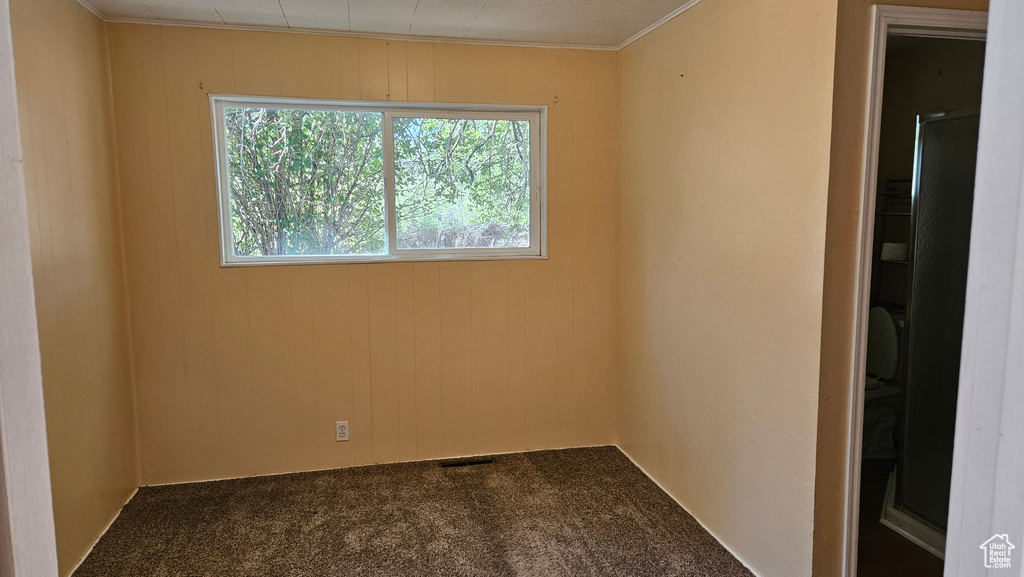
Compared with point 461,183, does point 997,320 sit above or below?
below

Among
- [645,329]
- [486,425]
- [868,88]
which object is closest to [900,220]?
[645,329]

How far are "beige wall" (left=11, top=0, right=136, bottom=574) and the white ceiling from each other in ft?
1.25

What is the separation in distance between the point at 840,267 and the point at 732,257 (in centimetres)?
51

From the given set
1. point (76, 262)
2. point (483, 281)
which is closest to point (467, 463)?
point (483, 281)

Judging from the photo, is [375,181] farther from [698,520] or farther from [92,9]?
A: [698,520]

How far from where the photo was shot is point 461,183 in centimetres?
338

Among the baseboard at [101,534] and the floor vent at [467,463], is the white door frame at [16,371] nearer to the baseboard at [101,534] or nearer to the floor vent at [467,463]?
the baseboard at [101,534]

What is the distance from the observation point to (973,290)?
1.44 ft

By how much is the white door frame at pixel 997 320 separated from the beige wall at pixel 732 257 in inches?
64.9

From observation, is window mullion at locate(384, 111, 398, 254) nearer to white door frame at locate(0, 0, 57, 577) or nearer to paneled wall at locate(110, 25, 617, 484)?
paneled wall at locate(110, 25, 617, 484)

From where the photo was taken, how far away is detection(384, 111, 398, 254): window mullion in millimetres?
3232

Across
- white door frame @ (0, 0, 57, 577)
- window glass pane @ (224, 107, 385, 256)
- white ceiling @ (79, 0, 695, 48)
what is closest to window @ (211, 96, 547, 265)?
window glass pane @ (224, 107, 385, 256)

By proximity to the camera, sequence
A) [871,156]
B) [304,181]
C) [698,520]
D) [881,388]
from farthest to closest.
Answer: [881,388] < [304,181] < [698,520] < [871,156]

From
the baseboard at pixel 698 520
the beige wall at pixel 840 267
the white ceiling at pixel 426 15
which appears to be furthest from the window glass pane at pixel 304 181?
the beige wall at pixel 840 267
